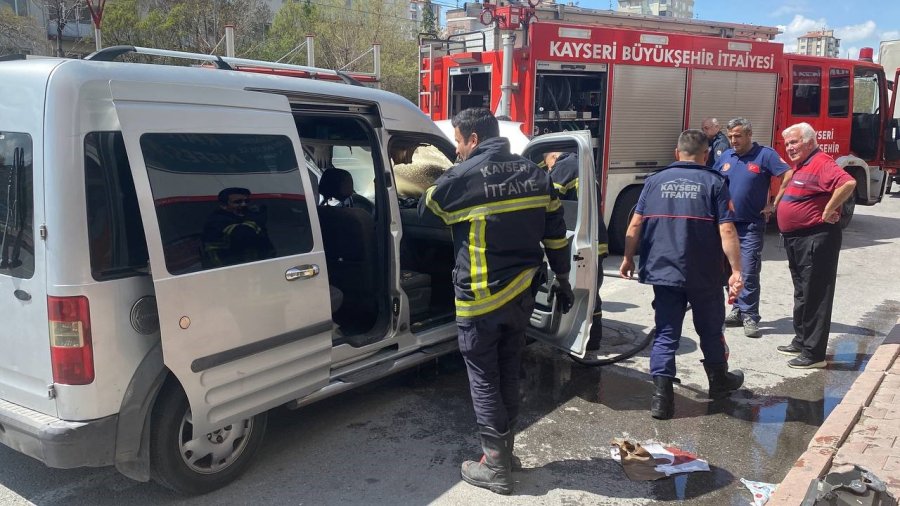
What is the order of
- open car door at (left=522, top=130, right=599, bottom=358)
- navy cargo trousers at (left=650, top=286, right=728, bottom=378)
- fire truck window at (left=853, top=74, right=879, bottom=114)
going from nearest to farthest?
navy cargo trousers at (left=650, top=286, right=728, bottom=378) < open car door at (left=522, top=130, right=599, bottom=358) < fire truck window at (left=853, top=74, right=879, bottom=114)

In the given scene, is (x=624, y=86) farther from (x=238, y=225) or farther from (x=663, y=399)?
(x=238, y=225)

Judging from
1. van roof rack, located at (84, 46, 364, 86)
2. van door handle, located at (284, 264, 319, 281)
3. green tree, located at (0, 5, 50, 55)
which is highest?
green tree, located at (0, 5, 50, 55)

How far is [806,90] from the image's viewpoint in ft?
35.6

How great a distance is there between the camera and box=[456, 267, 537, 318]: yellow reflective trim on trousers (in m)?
3.38

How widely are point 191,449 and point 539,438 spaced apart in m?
1.87

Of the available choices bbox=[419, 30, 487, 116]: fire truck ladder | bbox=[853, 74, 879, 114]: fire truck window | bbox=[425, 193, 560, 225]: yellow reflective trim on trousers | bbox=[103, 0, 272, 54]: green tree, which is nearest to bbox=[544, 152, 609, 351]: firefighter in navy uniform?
bbox=[425, 193, 560, 225]: yellow reflective trim on trousers

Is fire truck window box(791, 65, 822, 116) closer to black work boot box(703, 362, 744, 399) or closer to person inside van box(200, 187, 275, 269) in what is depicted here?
black work boot box(703, 362, 744, 399)

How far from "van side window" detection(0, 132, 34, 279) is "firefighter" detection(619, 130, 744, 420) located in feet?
10.5

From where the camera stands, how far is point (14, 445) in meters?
2.96

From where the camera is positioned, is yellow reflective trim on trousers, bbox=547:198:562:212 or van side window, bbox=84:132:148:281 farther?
yellow reflective trim on trousers, bbox=547:198:562:212

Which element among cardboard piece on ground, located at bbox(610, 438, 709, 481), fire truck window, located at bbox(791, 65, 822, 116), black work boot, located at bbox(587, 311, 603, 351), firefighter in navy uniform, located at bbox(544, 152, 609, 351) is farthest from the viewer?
fire truck window, located at bbox(791, 65, 822, 116)

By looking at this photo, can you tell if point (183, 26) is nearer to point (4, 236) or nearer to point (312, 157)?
point (312, 157)

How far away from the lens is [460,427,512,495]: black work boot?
3.46 metres

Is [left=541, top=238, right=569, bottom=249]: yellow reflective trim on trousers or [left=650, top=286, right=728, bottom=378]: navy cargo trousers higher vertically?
[left=541, top=238, right=569, bottom=249]: yellow reflective trim on trousers
